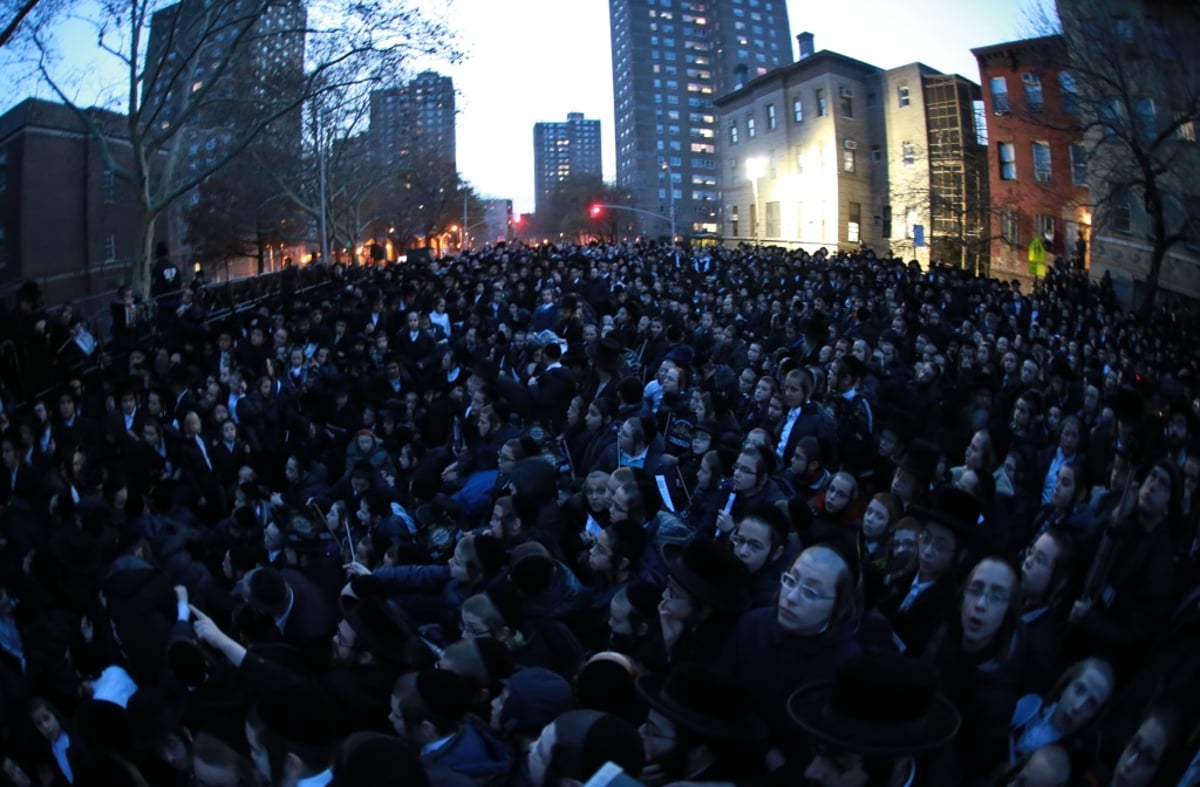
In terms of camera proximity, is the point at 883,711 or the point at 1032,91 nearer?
the point at 883,711

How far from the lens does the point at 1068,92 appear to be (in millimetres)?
22953

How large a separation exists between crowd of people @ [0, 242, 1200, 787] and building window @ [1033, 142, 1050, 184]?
91.7 feet

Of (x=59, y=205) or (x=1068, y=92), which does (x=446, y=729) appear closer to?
(x=1068, y=92)

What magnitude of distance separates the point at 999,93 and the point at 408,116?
2482cm

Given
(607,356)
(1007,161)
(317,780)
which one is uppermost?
(1007,161)

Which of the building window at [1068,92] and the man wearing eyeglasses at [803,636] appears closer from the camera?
the man wearing eyeglasses at [803,636]

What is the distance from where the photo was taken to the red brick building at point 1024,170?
3412cm

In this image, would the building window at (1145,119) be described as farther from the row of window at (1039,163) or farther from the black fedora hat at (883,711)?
the black fedora hat at (883,711)

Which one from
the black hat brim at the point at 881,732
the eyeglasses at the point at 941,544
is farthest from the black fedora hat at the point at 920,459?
the black hat brim at the point at 881,732

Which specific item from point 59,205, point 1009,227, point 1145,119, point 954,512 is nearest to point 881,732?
point 954,512

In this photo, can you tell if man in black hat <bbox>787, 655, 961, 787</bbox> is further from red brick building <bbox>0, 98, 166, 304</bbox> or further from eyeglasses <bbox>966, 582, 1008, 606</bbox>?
red brick building <bbox>0, 98, 166, 304</bbox>

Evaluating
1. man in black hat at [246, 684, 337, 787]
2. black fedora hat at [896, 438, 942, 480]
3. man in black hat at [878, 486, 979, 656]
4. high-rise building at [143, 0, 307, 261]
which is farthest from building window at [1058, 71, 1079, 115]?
man in black hat at [246, 684, 337, 787]

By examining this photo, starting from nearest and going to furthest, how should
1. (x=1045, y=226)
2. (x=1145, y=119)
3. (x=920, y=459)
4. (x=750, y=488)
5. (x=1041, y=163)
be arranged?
1. (x=920, y=459)
2. (x=750, y=488)
3. (x=1145, y=119)
4. (x=1041, y=163)
5. (x=1045, y=226)

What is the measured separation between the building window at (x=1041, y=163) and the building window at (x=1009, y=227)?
1.70 meters
